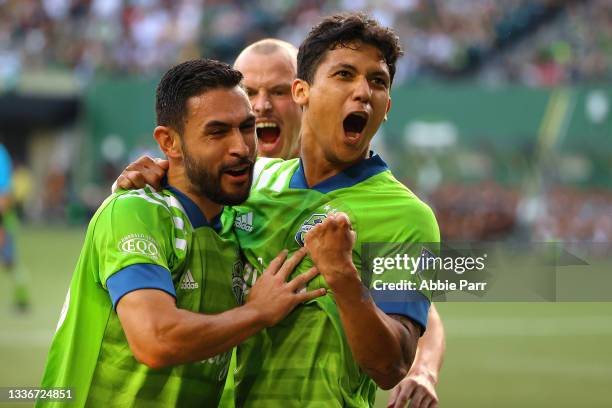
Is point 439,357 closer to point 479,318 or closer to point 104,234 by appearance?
point 104,234

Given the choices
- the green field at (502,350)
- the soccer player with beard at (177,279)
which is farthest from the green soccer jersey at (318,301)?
the green field at (502,350)

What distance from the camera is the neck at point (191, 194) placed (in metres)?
4.17

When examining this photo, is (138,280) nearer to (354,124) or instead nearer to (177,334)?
(177,334)

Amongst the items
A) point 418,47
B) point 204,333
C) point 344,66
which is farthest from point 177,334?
point 418,47

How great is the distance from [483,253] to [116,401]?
172cm

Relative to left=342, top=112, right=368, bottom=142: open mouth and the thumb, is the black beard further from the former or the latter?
left=342, top=112, right=368, bottom=142: open mouth

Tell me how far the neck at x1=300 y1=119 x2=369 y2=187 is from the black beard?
14.7 inches

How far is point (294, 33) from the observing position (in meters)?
28.2

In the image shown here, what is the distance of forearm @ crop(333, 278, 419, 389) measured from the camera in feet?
11.8

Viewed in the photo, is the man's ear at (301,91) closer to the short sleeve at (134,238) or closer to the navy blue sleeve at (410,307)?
the short sleeve at (134,238)

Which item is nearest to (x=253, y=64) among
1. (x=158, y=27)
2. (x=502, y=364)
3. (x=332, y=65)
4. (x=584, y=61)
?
(x=332, y=65)

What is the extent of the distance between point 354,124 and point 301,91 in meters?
0.31

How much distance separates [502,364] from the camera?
11750 mm

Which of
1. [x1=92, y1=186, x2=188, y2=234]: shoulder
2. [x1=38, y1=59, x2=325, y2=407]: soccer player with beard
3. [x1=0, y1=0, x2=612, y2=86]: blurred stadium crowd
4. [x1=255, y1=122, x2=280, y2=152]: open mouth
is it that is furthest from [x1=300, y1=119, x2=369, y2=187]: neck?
[x1=0, y1=0, x2=612, y2=86]: blurred stadium crowd
